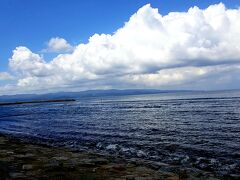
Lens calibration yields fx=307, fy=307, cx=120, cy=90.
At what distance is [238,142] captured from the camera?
1040 inches

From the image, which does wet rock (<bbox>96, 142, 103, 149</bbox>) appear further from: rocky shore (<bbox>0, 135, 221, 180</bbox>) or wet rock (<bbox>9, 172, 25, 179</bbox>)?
wet rock (<bbox>9, 172, 25, 179</bbox>)

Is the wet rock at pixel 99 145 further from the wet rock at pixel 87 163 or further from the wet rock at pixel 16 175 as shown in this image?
the wet rock at pixel 16 175

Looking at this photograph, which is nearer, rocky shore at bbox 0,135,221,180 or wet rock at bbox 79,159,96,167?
rocky shore at bbox 0,135,221,180

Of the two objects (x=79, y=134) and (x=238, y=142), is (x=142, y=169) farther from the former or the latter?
(x=79, y=134)

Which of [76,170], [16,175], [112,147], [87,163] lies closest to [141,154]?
[112,147]

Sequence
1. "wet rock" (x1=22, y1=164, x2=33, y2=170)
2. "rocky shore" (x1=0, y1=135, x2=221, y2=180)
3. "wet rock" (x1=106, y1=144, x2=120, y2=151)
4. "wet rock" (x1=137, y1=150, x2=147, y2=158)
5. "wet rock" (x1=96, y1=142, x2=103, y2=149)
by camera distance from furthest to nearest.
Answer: "wet rock" (x1=96, y1=142, x2=103, y2=149)
"wet rock" (x1=106, y1=144, x2=120, y2=151)
"wet rock" (x1=137, y1=150, x2=147, y2=158)
"wet rock" (x1=22, y1=164, x2=33, y2=170)
"rocky shore" (x1=0, y1=135, x2=221, y2=180)

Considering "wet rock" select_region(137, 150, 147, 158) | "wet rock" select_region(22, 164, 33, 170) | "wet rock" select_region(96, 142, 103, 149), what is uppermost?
"wet rock" select_region(22, 164, 33, 170)

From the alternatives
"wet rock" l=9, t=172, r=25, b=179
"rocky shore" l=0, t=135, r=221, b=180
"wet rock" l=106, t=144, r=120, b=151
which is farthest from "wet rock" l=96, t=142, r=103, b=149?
"wet rock" l=9, t=172, r=25, b=179

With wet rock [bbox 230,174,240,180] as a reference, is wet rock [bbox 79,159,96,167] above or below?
above

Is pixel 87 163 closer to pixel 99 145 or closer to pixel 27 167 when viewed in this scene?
pixel 27 167

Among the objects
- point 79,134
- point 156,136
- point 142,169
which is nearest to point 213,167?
point 142,169

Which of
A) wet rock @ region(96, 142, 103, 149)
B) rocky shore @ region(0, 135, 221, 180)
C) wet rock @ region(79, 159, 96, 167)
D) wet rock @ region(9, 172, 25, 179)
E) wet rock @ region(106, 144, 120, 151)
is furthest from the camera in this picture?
wet rock @ region(96, 142, 103, 149)

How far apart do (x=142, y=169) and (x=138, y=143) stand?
13.1 m

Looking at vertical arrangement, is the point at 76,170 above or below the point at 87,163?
above
